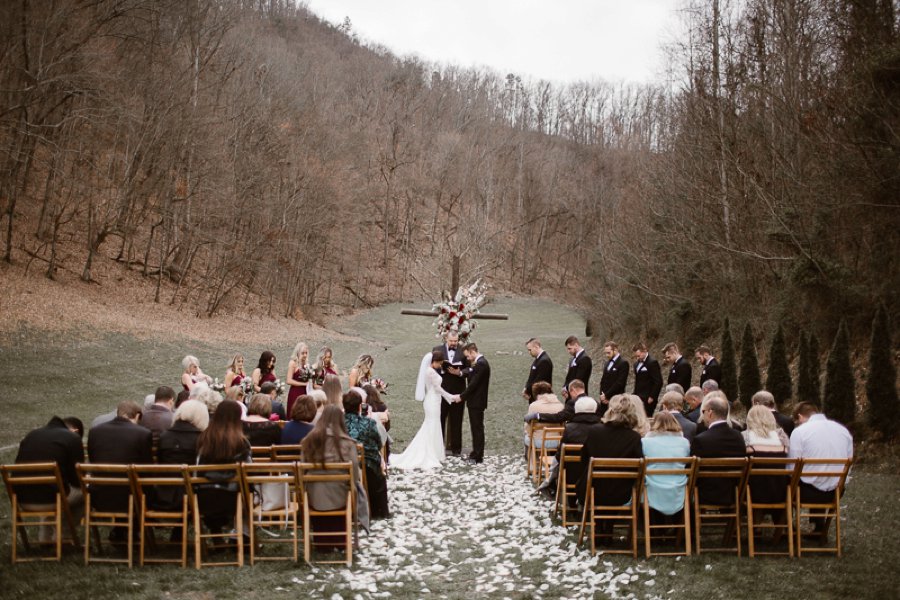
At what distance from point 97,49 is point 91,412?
65.7 ft

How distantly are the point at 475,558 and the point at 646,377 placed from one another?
23.2 ft

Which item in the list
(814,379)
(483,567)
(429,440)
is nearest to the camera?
(483,567)

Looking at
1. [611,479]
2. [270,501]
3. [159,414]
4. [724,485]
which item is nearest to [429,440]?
[270,501]

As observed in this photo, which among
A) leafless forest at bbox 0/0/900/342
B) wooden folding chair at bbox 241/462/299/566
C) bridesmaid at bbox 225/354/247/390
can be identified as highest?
leafless forest at bbox 0/0/900/342

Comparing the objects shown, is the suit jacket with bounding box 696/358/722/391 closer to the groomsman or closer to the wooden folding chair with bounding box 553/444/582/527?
the groomsman

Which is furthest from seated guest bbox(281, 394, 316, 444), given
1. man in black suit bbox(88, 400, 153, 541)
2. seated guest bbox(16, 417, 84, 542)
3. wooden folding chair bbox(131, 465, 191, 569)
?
seated guest bbox(16, 417, 84, 542)

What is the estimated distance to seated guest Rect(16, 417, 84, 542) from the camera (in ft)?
21.6

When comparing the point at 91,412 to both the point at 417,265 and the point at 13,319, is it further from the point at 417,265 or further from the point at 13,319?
the point at 417,265

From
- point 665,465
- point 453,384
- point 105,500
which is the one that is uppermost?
point 453,384

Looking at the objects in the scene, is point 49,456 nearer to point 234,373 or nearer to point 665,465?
point 234,373

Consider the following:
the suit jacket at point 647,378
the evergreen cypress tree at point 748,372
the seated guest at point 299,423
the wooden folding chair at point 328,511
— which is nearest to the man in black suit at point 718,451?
the wooden folding chair at point 328,511

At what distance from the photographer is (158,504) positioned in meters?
6.86

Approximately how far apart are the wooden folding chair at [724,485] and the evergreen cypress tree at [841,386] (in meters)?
6.66

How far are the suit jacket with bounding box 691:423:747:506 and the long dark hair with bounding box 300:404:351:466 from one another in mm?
3521
